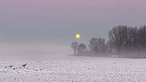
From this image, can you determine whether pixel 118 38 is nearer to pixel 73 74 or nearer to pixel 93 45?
pixel 93 45

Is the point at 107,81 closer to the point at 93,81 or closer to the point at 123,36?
the point at 93,81

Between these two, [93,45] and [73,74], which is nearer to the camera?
[73,74]

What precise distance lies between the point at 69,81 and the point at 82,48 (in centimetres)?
10292

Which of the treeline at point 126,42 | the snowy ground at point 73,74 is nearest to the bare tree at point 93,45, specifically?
the treeline at point 126,42

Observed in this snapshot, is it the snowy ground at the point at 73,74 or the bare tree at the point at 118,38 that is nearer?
the snowy ground at the point at 73,74

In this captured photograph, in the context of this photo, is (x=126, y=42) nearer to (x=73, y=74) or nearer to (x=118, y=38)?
(x=118, y=38)

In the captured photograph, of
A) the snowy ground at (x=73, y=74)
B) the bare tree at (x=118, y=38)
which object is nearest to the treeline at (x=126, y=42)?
the bare tree at (x=118, y=38)

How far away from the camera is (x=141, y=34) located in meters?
102

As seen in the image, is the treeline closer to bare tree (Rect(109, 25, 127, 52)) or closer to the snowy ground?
bare tree (Rect(109, 25, 127, 52))

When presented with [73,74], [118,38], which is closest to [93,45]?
[118,38]

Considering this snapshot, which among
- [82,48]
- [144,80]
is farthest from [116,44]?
[144,80]

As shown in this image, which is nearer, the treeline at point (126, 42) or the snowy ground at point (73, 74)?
the snowy ground at point (73, 74)

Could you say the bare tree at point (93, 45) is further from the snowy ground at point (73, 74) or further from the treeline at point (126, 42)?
the snowy ground at point (73, 74)

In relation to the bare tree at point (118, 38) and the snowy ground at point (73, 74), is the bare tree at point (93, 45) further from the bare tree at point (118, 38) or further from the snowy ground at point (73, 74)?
the snowy ground at point (73, 74)
